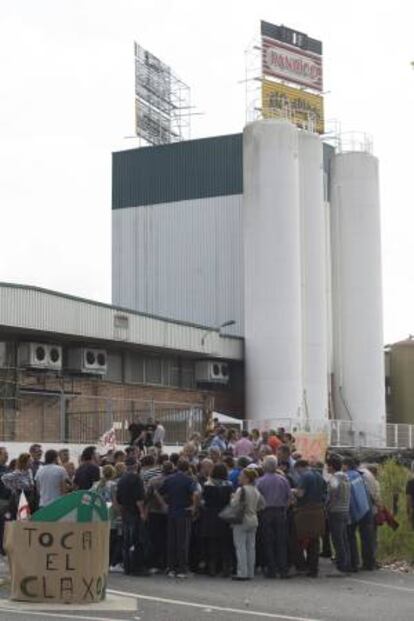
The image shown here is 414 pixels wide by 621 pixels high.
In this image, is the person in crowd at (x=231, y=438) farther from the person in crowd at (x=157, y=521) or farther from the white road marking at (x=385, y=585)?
the white road marking at (x=385, y=585)

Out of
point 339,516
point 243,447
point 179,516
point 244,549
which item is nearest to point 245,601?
point 244,549

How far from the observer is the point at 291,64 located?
5853 cm

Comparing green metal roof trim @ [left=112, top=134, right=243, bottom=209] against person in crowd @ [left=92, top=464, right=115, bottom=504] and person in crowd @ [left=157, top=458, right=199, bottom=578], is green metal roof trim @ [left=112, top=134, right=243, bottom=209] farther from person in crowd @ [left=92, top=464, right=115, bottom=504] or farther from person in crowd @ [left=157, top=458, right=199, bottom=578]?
person in crowd @ [left=157, top=458, right=199, bottom=578]

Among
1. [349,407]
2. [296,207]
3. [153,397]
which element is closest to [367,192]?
[296,207]

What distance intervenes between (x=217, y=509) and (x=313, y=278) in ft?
111

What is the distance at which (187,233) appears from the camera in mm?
52594

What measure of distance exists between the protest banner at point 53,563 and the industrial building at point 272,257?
32357 mm

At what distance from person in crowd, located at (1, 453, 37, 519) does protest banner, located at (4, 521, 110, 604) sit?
14.8 feet

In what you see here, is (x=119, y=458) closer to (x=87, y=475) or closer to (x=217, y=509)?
(x=87, y=475)

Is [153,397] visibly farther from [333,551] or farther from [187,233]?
[333,551]

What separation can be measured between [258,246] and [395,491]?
87.9 feet

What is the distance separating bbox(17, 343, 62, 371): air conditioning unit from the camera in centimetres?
3684

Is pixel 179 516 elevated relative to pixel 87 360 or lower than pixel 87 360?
lower

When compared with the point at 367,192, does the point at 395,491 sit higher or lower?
lower
